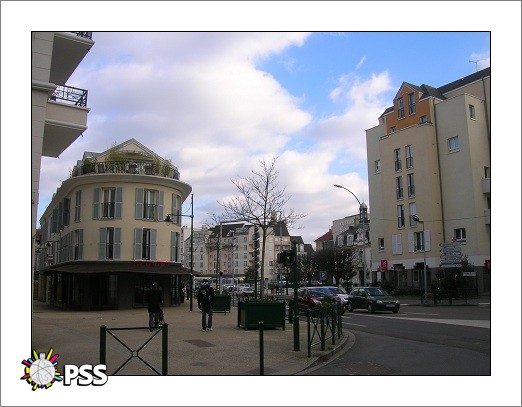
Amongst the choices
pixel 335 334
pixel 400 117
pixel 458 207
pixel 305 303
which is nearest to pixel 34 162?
pixel 335 334

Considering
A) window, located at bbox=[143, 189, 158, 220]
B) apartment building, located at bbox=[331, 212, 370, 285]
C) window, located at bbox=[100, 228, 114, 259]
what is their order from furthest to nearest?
apartment building, located at bbox=[331, 212, 370, 285] → window, located at bbox=[143, 189, 158, 220] → window, located at bbox=[100, 228, 114, 259]

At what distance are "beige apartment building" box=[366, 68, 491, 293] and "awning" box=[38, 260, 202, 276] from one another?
1956 centimetres

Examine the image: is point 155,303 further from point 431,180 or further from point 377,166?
point 377,166

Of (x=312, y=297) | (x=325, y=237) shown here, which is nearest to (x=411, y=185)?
(x=312, y=297)

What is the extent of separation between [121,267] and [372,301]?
15.2 meters

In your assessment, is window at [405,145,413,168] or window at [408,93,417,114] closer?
window at [405,145,413,168]

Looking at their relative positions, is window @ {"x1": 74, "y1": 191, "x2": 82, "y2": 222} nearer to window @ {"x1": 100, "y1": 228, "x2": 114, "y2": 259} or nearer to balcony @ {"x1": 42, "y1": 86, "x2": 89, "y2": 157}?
window @ {"x1": 100, "y1": 228, "x2": 114, "y2": 259}

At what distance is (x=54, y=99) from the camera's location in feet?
53.5

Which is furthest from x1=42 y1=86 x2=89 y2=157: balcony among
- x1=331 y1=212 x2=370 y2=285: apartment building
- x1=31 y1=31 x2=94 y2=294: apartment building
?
x1=331 y1=212 x2=370 y2=285: apartment building

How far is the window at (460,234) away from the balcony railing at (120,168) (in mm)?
26235

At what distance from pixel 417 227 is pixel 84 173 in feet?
98.5

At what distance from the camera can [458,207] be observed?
45281 mm

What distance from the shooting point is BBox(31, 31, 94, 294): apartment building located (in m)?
13.6

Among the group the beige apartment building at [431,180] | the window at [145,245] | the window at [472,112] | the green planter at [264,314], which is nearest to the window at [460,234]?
the beige apartment building at [431,180]
